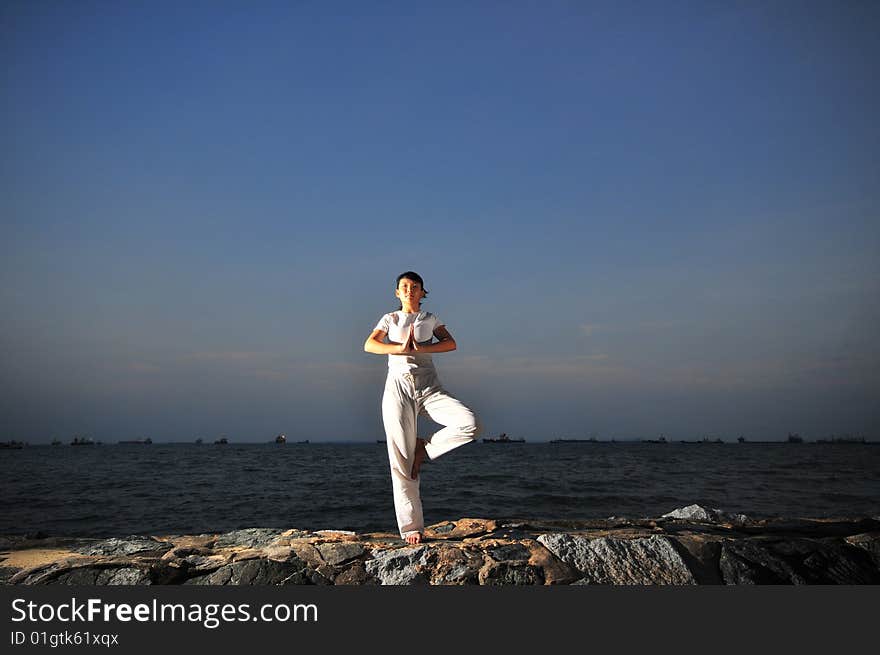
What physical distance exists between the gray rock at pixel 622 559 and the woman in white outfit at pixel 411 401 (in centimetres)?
132

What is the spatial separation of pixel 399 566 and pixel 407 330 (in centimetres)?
225

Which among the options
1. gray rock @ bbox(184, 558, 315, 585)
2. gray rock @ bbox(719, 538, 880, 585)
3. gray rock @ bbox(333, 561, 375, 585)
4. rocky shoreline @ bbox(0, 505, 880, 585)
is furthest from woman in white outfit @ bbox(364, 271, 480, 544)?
gray rock @ bbox(719, 538, 880, 585)

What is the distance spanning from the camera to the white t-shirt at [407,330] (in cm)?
583

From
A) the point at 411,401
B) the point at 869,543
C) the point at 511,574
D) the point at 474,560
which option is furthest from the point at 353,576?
the point at 869,543

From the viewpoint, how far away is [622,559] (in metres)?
5.02

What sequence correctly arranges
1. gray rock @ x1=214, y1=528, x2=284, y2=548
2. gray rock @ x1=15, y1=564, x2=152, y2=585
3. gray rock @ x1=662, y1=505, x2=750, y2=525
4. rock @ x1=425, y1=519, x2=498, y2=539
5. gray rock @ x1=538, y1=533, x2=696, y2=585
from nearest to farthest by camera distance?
gray rock @ x1=15, y1=564, x2=152, y2=585
gray rock @ x1=538, y1=533, x2=696, y2=585
gray rock @ x1=214, y1=528, x2=284, y2=548
rock @ x1=425, y1=519, x2=498, y2=539
gray rock @ x1=662, y1=505, x2=750, y2=525

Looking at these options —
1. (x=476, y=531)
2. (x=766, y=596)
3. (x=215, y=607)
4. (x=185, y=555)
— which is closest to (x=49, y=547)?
(x=185, y=555)

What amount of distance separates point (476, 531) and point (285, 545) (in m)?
1.98

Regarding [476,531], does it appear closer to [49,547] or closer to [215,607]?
[215,607]

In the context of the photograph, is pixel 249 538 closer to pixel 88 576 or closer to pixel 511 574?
pixel 88 576

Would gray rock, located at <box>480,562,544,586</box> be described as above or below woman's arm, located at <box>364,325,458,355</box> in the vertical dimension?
below

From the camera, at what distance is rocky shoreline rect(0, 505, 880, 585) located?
469 cm

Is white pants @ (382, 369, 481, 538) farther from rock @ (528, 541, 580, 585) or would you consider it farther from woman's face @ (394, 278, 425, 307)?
rock @ (528, 541, 580, 585)

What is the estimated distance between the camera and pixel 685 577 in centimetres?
493
